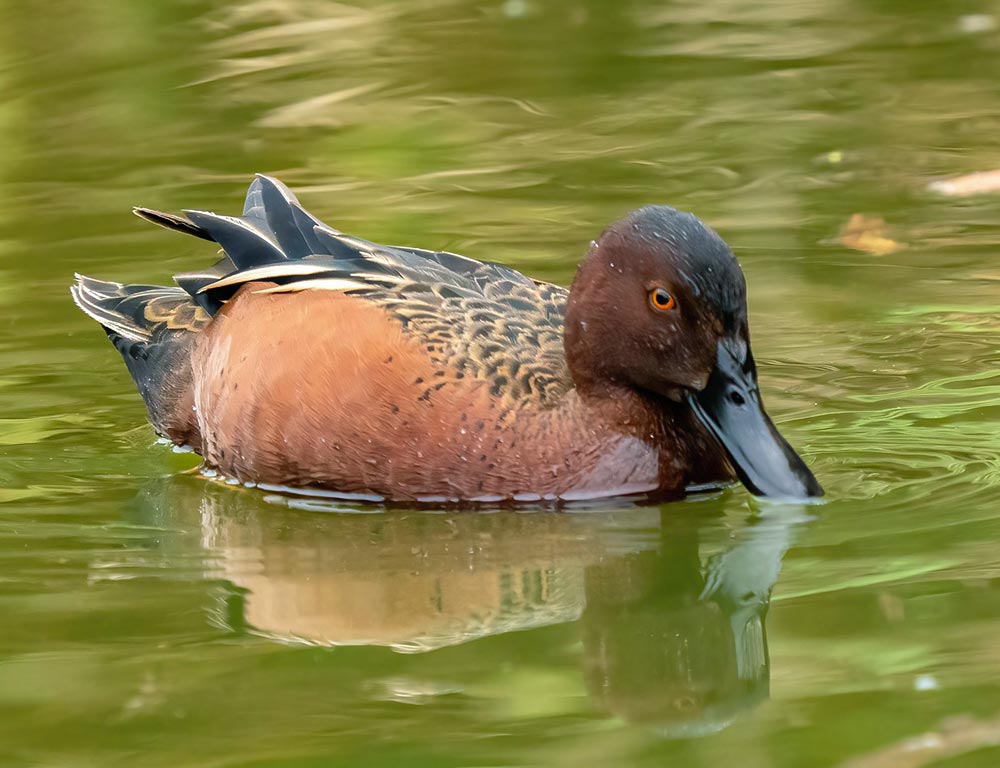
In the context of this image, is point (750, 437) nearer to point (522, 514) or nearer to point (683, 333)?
point (683, 333)

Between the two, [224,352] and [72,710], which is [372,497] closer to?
[224,352]

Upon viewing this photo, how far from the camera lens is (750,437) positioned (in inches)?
230

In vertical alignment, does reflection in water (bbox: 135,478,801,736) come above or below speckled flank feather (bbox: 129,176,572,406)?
below

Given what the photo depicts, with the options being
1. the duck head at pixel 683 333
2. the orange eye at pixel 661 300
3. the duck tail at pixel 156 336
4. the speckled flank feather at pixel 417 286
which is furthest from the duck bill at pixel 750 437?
the duck tail at pixel 156 336

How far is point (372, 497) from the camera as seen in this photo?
248 inches

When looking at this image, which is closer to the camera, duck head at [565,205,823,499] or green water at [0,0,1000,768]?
green water at [0,0,1000,768]

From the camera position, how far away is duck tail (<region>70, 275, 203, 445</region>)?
7.26 metres

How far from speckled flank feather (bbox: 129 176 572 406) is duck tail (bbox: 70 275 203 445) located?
0.50ft

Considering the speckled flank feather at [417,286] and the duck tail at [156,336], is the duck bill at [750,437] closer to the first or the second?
the speckled flank feather at [417,286]

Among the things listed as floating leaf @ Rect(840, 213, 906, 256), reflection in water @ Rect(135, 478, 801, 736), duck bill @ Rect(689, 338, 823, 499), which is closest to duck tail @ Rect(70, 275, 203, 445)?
reflection in water @ Rect(135, 478, 801, 736)

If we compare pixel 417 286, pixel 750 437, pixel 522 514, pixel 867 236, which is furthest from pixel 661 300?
pixel 867 236

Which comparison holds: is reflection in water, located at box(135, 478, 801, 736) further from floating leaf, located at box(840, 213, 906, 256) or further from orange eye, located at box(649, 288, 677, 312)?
floating leaf, located at box(840, 213, 906, 256)

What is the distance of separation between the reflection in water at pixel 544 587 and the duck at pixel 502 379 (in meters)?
0.16

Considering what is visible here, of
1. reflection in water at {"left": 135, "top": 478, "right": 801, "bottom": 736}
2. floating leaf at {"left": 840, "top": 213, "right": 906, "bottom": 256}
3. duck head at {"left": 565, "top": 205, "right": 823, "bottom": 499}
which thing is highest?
duck head at {"left": 565, "top": 205, "right": 823, "bottom": 499}
